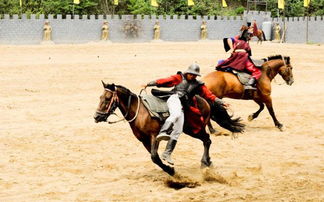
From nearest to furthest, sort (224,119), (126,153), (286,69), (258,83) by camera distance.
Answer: (224,119) < (126,153) < (258,83) < (286,69)

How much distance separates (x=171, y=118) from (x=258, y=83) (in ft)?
18.4

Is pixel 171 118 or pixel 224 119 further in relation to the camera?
pixel 224 119

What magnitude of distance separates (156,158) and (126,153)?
2440 mm

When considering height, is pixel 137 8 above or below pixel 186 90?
above

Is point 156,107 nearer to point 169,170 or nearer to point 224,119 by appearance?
point 169,170

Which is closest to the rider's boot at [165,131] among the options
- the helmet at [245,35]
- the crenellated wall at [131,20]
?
the helmet at [245,35]

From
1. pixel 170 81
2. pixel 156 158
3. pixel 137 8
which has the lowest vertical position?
pixel 156 158

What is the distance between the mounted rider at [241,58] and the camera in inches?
564

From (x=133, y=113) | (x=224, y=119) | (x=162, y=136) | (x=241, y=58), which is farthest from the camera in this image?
(x=241, y=58)

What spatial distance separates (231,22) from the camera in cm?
4809

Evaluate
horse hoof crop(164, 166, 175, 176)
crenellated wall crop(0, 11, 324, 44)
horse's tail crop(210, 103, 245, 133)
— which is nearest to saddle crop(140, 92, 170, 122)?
horse hoof crop(164, 166, 175, 176)

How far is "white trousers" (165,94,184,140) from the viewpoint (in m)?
9.52

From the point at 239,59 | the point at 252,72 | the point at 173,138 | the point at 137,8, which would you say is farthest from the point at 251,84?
the point at 137,8

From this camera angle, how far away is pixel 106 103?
9492mm
